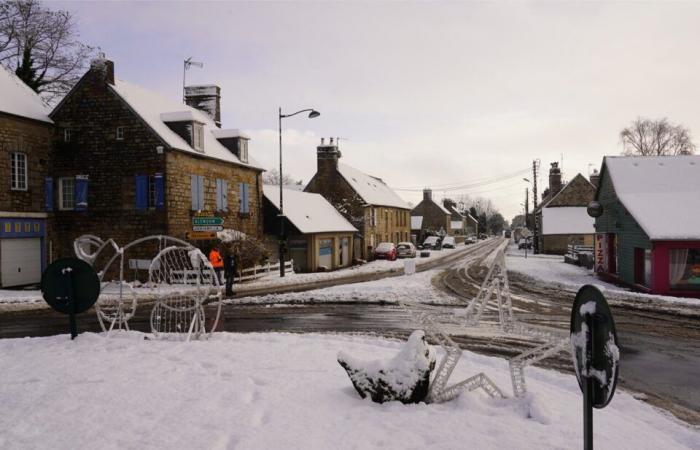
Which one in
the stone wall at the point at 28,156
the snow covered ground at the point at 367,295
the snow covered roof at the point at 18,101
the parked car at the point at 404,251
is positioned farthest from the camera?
the parked car at the point at 404,251

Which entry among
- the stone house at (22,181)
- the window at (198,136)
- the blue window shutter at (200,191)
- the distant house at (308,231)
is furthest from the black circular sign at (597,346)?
the distant house at (308,231)

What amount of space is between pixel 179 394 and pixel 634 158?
26.2 m

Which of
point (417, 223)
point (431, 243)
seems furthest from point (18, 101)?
point (417, 223)

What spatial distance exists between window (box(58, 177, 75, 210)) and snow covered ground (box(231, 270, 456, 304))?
458 inches

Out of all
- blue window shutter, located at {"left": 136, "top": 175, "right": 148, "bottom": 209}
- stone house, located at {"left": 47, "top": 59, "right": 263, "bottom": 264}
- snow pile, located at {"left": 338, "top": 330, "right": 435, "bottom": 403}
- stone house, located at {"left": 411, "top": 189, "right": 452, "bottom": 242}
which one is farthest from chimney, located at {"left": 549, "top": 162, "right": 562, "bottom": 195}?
snow pile, located at {"left": 338, "top": 330, "right": 435, "bottom": 403}

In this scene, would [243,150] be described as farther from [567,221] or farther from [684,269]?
[567,221]

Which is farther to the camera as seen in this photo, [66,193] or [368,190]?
[368,190]

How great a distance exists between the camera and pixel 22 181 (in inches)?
888

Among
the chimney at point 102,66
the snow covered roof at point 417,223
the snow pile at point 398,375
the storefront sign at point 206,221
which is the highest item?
the chimney at point 102,66

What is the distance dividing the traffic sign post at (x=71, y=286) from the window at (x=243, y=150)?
20.3 metres

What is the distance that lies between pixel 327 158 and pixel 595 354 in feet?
126

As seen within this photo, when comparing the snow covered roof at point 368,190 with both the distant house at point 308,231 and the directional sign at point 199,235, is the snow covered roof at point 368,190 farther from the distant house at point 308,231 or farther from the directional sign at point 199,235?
the directional sign at point 199,235

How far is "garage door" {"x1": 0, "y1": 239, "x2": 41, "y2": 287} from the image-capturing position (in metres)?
21.4

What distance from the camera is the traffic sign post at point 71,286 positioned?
916 cm
